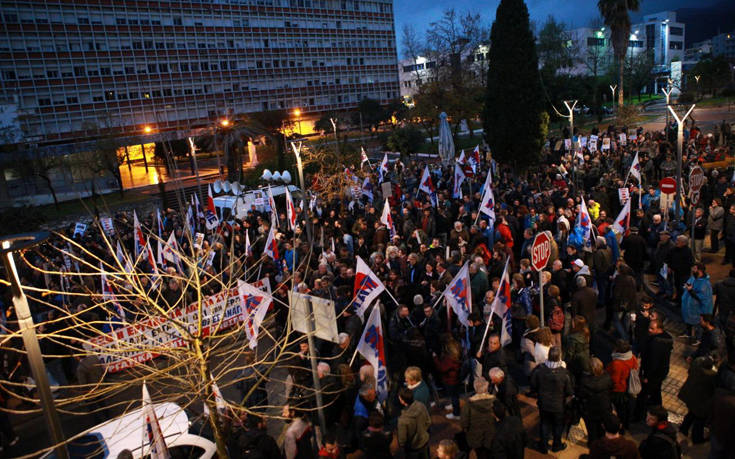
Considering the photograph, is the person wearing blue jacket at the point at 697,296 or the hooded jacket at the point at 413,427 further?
the person wearing blue jacket at the point at 697,296

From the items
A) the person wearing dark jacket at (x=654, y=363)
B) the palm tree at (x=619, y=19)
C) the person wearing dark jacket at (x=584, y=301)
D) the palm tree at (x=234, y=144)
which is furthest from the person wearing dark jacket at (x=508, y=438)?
the palm tree at (x=619, y=19)

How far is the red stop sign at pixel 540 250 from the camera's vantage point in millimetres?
7473

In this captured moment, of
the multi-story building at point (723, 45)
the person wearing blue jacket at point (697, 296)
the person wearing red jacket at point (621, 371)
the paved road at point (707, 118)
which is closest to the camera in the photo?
the person wearing red jacket at point (621, 371)

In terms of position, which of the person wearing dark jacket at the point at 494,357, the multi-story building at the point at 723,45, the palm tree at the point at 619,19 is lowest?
the person wearing dark jacket at the point at 494,357

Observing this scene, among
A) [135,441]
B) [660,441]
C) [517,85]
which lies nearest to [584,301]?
[660,441]

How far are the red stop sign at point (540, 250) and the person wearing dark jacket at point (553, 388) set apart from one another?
1626mm

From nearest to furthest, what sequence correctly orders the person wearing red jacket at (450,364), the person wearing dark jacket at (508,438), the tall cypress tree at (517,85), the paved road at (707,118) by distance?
the person wearing dark jacket at (508,438), the person wearing red jacket at (450,364), the tall cypress tree at (517,85), the paved road at (707,118)

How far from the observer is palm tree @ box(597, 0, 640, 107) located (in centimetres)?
4097

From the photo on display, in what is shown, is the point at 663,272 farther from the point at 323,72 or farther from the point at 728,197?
the point at 323,72

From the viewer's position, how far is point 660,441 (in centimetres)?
507

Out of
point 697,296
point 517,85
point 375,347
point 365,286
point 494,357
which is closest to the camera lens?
point 494,357

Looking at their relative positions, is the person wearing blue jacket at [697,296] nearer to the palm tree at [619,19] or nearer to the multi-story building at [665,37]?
the palm tree at [619,19]

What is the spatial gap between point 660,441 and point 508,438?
1489mm

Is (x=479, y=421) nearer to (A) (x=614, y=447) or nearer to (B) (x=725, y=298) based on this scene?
(A) (x=614, y=447)
